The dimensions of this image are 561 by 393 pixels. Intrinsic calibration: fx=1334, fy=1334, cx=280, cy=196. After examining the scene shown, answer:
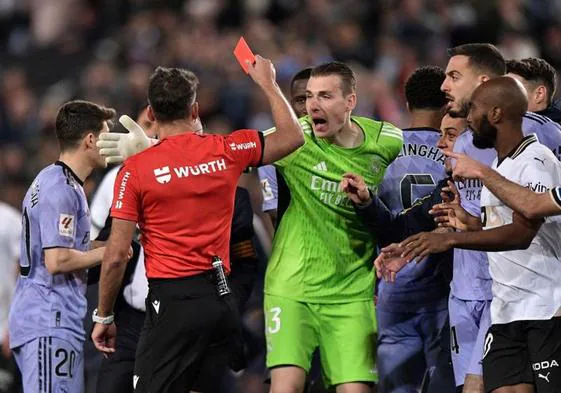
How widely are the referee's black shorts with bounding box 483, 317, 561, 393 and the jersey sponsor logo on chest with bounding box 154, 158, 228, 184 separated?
1.75 m

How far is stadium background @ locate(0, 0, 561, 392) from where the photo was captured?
15.8 m

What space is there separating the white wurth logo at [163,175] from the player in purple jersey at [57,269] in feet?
2.73

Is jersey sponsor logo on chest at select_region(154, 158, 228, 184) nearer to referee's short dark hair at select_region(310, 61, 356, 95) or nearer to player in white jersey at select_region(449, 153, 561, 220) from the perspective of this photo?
referee's short dark hair at select_region(310, 61, 356, 95)

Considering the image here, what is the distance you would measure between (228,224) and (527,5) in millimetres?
10687

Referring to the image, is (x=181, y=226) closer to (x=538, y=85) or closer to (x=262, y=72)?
(x=262, y=72)

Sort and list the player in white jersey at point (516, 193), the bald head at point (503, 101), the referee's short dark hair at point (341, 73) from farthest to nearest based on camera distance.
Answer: the referee's short dark hair at point (341, 73), the bald head at point (503, 101), the player in white jersey at point (516, 193)

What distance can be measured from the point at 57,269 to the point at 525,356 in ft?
9.05

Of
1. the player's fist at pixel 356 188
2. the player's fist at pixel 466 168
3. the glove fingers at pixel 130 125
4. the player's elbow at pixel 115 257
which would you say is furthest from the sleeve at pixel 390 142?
the player's elbow at pixel 115 257

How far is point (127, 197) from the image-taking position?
284 inches

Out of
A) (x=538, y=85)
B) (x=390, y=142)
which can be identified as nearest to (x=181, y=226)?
(x=390, y=142)

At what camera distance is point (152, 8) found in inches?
733

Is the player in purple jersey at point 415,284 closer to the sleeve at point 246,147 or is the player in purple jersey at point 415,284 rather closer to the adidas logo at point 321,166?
the adidas logo at point 321,166

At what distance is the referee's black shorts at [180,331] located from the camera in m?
7.20

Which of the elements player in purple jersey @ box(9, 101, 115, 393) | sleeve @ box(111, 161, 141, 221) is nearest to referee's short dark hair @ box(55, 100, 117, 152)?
player in purple jersey @ box(9, 101, 115, 393)
